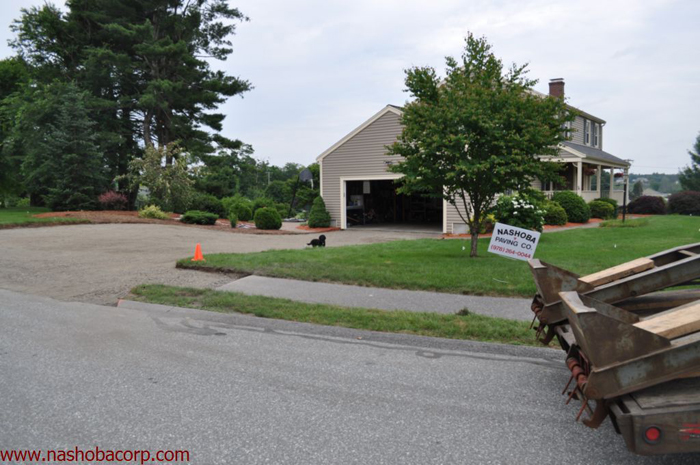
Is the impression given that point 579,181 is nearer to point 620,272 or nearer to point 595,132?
point 595,132

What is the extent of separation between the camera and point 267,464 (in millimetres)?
3049

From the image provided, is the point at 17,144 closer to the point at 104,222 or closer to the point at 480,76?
the point at 104,222

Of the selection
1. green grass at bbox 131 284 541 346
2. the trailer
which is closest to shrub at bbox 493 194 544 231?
green grass at bbox 131 284 541 346

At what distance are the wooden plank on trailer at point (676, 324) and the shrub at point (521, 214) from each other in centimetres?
1204

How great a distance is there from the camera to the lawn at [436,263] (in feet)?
28.2

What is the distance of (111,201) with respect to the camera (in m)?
25.5

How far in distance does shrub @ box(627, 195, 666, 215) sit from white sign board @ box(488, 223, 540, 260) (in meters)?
25.7

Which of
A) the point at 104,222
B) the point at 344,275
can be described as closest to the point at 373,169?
the point at 104,222

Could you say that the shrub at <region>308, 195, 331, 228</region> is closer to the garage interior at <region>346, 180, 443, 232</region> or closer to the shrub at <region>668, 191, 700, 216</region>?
the garage interior at <region>346, 180, 443, 232</region>

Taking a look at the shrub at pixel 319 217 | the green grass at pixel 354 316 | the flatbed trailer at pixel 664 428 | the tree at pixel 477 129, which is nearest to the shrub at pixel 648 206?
the shrub at pixel 319 217

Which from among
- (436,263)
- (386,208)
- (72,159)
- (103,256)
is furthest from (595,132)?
(103,256)

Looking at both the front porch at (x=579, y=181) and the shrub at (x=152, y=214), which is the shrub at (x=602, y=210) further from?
the shrub at (x=152, y=214)

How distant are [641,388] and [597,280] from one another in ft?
4.66

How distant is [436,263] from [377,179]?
13448mm
